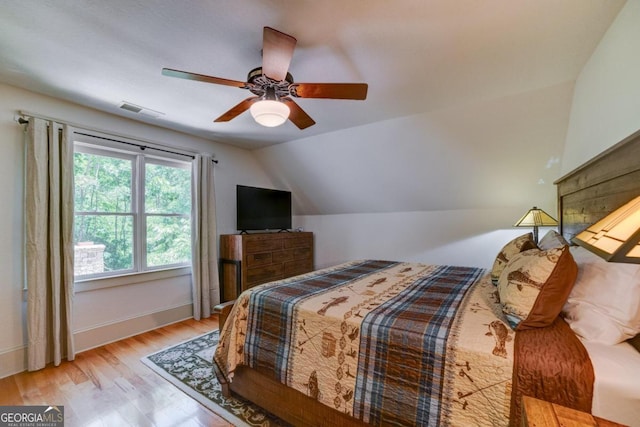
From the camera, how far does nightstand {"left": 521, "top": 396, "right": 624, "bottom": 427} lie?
0.80 metres

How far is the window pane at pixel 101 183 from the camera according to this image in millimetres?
2773

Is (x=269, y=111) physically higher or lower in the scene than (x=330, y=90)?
lower

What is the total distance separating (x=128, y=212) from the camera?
3.11 m

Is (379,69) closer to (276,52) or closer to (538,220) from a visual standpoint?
(276,52)

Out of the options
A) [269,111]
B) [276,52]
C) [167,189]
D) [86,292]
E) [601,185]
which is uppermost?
[276,52]

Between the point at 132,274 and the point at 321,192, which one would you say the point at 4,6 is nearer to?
the point at 132,274

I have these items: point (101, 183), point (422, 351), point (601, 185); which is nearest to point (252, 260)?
point (101, 183)

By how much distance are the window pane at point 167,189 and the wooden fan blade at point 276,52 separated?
2.44 metres

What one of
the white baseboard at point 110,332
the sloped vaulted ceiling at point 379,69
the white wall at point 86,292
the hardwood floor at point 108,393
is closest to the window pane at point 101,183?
the white wall at point 86,292

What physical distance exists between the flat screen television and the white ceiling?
1.64 meters

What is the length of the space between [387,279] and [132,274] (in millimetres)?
2800

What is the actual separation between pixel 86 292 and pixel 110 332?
50 centimetres

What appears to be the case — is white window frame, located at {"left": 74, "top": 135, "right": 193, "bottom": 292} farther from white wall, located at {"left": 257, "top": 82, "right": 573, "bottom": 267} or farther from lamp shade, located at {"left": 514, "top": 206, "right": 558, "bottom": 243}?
lamp shade, located at {"left": 514, "top": 206, "right": 558, "bottom": 243}

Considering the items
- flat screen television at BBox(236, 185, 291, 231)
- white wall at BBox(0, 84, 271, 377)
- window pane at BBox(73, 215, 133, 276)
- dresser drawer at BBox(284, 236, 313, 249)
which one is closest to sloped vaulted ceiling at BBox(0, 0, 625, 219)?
white wall at BBox(0, 84, 271, 377)
